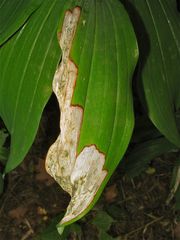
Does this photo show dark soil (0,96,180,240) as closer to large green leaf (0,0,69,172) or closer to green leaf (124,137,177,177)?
green leaf (124,137,177,177)

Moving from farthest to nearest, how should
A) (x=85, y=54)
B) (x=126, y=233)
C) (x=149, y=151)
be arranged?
1. (x=126, y=233)
2. (x=149, y=151)
3. (x=85, y=54)

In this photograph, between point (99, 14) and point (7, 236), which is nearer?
point (99, 14)

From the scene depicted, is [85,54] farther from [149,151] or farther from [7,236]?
[7,236]

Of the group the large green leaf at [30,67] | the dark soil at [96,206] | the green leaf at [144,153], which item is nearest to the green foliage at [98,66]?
the large green leaf at [30,67]

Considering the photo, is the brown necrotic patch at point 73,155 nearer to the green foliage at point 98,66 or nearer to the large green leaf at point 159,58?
the green foliage at point 98,66

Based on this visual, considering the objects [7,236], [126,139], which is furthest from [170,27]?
[7,236]

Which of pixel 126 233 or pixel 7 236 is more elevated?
pixel 7 236
